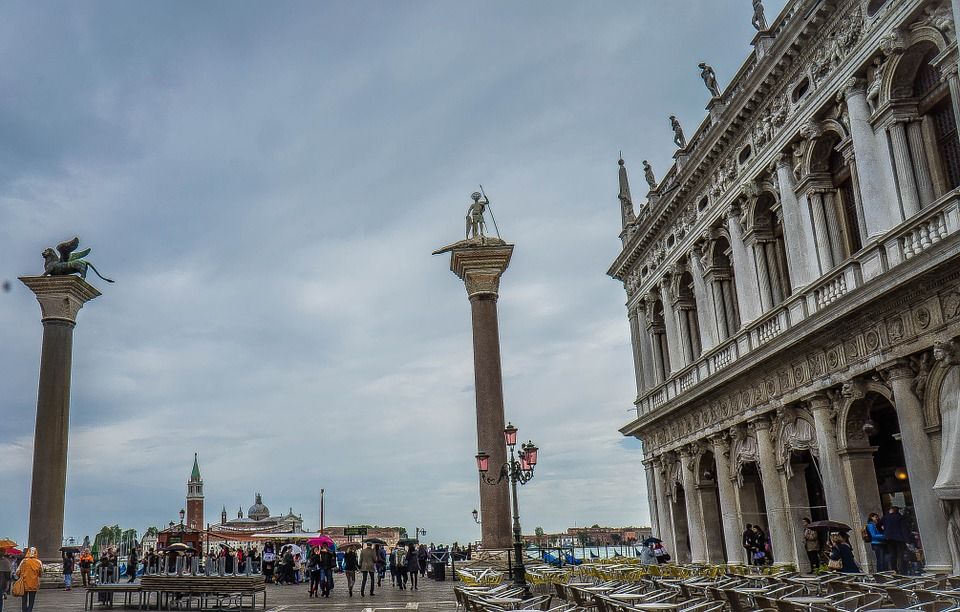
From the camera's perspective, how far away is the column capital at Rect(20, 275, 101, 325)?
3203cm

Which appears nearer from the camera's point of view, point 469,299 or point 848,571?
point 848,571

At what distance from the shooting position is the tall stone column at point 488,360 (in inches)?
1007

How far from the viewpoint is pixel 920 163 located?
17.4 meters

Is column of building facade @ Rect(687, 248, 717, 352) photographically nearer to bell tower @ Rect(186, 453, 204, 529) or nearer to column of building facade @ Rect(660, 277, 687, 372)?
column of building facade @ Rect(660, 277, 687, 372)

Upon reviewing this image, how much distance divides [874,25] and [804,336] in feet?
21.7

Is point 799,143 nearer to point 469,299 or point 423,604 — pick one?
point 469,299

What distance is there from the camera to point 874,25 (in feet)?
58.6

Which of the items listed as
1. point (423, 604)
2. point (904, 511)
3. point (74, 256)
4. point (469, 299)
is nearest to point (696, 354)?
point (469, 299)

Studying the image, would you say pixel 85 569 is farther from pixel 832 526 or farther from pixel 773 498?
pixel 832 526

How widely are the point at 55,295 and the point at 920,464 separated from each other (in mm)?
28624

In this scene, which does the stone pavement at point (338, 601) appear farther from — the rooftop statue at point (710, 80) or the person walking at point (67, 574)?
the rooftop statue at point (710, 80)

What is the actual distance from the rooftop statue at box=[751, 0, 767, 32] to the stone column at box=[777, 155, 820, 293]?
13.2 ft

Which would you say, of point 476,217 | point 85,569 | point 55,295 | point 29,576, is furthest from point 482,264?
point 85,569

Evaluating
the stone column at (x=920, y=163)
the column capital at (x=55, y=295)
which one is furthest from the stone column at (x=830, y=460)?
the column capital at (x=55, y=295)
